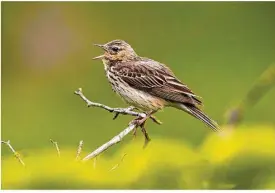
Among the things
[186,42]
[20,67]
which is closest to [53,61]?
[20,67]

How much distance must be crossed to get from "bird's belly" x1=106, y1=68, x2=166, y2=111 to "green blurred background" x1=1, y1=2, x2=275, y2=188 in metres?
0.22

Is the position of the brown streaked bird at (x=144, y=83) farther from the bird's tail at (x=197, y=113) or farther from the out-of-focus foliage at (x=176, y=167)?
the out-of-focus foliage at (x=176, y=167)

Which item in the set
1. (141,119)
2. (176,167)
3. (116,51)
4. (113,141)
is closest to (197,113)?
(141,119)

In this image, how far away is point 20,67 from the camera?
2855mm

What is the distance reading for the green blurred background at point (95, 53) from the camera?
2615 mm

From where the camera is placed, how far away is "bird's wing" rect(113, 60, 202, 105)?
220cm

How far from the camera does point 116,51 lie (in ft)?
7.23

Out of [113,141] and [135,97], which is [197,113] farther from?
[113,141]

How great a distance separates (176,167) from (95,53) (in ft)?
5.22

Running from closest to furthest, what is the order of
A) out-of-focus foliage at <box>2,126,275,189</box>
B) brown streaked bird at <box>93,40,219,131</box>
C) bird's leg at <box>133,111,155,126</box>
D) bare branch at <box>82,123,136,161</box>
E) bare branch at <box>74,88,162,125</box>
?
out-of-focus foliage at <box>2,126,275,189</box> → bare branch at <box>82,123,136,161</box> → bare branch at <box>74,88,162,125</box> → bird's leg at <box>133,111,155,126</box> → brown streaked bird at <box>93,40,219,131</box>

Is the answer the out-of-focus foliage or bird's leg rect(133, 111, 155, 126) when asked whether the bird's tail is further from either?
the out-of-focus foliage

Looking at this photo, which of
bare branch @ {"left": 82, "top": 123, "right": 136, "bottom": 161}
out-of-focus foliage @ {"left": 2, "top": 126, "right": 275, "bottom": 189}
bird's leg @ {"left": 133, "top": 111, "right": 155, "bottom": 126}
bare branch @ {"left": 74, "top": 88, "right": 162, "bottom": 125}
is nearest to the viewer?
out-of-focus foliage @ {"left": 2, "top": 126, "right": 275, "bottom": 189}

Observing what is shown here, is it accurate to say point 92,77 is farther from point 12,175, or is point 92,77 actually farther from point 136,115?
point 12,175

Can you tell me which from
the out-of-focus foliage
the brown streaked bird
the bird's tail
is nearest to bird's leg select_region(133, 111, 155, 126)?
the brown streaked bird
